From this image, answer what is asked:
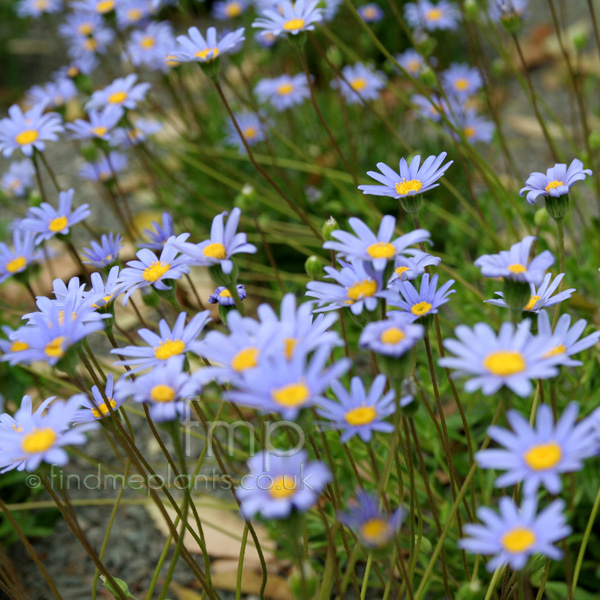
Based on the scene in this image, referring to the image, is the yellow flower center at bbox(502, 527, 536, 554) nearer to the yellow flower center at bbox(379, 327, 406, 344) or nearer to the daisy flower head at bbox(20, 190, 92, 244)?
the yellow flower center at bbox(379, 327, 406, 344)

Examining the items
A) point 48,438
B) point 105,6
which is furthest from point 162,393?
point 105,6

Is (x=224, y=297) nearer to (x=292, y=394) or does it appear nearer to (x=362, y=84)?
(x=292, y=394)

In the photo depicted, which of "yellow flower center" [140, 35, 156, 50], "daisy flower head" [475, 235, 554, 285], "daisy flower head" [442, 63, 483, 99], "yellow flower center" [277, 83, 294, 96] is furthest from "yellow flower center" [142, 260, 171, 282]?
"daisy flower head" [442, 63, 483, 99]

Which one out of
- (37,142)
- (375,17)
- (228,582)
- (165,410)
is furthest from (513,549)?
(375,17)

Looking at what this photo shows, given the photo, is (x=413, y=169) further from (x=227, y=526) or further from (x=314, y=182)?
(x=314, y=182)

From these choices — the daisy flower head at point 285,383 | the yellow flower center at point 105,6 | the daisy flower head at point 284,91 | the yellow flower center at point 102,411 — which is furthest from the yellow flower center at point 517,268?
the daisy flower head at point 284,91

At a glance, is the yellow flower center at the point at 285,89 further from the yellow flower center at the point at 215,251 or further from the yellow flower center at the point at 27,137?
the yellow flower center at the point at 215,251
